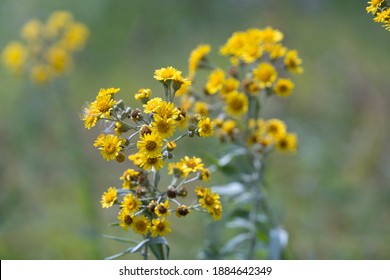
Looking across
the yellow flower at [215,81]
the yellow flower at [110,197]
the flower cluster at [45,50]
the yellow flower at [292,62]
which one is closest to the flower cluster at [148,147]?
the yellow flower at [110,197]

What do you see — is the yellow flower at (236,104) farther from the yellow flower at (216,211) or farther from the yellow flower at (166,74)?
the yellow flower at (216,211)

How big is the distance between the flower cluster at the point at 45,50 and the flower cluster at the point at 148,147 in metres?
2.06

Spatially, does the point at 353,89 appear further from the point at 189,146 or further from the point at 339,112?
the point at 189,146

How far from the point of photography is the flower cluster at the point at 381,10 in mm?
1838

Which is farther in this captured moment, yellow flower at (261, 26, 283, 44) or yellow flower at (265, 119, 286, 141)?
yellow flower at (265, 119, 286, 141)

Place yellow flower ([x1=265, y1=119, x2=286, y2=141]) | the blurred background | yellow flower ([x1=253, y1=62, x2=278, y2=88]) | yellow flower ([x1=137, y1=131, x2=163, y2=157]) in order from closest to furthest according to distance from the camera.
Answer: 1. yellow flower ([x1=137, y1=131, x2=163, y2=157])
2. yellow flower ([x1=253, y1=62, x2=278, y2=88])
3. yellow flower ([x1=265, y1=119, x2=286, y2=141])
4. the blurred background

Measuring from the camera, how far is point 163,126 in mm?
1798

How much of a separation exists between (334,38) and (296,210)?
243cm

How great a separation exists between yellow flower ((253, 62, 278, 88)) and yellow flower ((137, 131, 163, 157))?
2.91 feet

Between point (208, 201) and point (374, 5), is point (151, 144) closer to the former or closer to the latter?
point (208, 201)

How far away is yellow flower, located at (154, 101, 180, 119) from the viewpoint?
1.81 m

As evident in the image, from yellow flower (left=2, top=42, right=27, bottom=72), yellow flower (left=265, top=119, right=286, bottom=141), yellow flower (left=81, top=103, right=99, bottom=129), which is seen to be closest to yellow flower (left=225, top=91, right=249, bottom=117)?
yellow flower (left=265, top=119, right=286, bottom=141)

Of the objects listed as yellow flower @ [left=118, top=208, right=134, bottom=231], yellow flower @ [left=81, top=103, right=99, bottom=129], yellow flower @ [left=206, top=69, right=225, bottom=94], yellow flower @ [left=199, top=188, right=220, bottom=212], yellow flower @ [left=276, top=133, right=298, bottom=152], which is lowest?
yellow flower @ [left=118, top=208, right=134, bottom=231]

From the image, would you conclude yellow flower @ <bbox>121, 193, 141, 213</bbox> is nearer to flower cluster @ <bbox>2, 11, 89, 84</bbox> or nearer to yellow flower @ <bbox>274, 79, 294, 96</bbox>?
yellow flower @ <bbox>274, 79, 294, 96</bbox>
